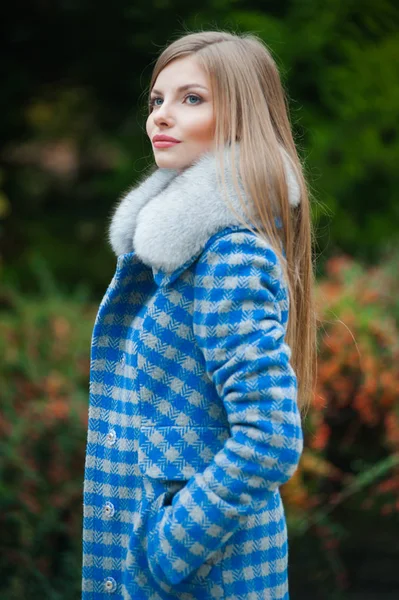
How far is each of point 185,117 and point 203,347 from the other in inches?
20.6

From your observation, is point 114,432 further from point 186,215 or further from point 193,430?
point 186,215

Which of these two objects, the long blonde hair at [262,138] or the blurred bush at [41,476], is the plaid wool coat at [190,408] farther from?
the blurred bush at [41,476]

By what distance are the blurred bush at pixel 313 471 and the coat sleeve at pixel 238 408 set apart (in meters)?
1.77

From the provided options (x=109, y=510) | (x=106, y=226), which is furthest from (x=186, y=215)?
(x=106, y=226)

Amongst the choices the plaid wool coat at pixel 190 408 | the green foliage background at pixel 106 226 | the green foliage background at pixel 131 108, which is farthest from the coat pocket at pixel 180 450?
the green foliage background at pixel 131 108

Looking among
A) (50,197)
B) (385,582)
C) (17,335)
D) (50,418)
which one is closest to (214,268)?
(50,418)

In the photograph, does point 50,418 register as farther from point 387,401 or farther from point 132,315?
point 132,315

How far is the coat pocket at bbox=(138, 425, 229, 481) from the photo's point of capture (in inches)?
63.0

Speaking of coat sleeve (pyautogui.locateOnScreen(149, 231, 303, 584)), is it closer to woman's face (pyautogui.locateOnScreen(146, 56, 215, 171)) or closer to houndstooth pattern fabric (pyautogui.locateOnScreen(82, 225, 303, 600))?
houndstooth pattern fabric (pyautogui.locateOnScreen(82, 225, 303, 600))

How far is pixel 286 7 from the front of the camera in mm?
5586

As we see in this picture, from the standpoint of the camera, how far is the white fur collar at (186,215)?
160 centimetres

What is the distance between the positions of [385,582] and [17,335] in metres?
2.25

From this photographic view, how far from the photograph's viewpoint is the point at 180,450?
5.27ft

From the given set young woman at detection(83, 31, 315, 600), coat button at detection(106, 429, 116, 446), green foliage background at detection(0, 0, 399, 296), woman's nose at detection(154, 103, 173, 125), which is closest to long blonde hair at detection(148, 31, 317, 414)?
young woman at detection(83, 31, 315, 600)
